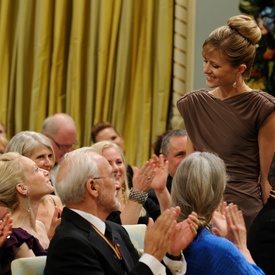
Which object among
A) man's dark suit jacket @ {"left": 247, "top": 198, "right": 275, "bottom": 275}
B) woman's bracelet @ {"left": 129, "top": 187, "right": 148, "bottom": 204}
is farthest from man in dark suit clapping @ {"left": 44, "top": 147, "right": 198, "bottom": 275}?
woman's bracelet @ {"left": 129, "top": 187, "right": 148, "bottom": 204}

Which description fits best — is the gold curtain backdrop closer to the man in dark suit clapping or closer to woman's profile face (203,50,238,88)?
woman's profile face (203,50,238,88)

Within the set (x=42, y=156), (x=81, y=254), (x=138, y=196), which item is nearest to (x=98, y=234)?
(x=81, y=254)

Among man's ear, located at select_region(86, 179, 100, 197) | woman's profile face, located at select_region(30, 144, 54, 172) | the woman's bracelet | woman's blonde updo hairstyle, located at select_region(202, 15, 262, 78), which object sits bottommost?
the woman's bracelet

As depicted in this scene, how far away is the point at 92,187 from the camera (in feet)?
10.3

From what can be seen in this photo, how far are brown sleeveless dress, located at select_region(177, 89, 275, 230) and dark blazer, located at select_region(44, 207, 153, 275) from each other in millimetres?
938

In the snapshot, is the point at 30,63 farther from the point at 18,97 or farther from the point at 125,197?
the point at 125,197

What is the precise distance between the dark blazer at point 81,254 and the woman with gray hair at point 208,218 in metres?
0.26

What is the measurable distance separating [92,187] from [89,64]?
3.83 metres

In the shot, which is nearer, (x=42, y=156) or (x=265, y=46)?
(x=42, y=156)

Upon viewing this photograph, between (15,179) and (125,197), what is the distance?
4.54 feet

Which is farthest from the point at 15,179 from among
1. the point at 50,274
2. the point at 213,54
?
the point at 213,54

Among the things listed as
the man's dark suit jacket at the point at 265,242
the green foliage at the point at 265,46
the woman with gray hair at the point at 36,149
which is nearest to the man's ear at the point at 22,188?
the woman with gray hair at the point at 36,149

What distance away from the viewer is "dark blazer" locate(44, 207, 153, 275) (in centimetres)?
287

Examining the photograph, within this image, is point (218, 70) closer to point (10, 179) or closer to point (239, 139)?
point (239, 139)
